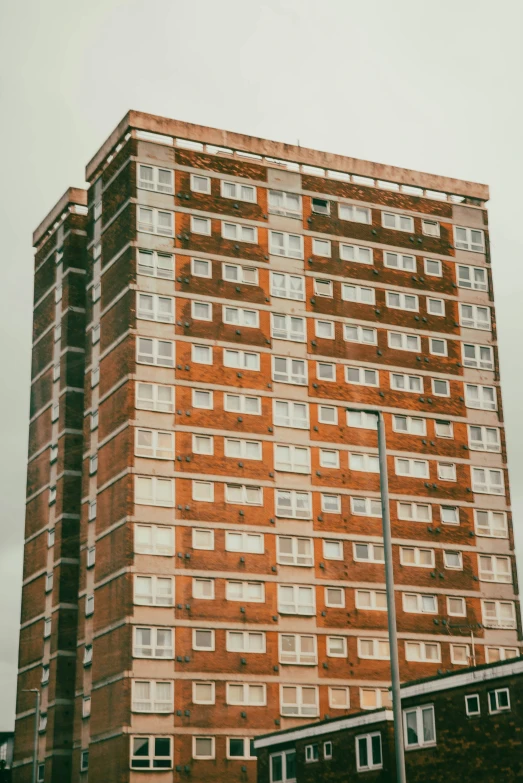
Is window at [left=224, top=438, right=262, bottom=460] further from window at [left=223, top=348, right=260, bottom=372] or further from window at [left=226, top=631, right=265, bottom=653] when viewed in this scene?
window at [left=226, top=631, right=265, bottom=653]

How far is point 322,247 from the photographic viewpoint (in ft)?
278

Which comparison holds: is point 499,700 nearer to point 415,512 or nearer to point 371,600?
point 371,600

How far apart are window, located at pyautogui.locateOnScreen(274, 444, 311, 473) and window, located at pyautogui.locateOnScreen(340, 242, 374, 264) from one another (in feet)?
45.6

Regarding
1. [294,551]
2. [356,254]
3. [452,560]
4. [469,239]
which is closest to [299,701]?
[294,551]

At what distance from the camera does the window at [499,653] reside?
8017 cm

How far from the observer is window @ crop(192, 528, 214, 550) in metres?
74.6

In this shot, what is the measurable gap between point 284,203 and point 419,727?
142ft

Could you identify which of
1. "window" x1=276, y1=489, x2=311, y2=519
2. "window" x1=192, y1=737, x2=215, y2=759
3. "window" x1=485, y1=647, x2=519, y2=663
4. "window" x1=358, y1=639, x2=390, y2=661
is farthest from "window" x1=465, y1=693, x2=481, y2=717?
"window" x1=485, y1=647, x2=519, y2=663

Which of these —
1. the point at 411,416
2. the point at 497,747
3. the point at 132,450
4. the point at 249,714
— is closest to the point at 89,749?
the point at 249,714

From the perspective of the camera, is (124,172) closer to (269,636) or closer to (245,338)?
(245,338)

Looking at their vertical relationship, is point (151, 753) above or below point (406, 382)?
below

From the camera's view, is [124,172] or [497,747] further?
[124,172]

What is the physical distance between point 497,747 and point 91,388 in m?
43.8

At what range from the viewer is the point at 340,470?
80.2 meters
